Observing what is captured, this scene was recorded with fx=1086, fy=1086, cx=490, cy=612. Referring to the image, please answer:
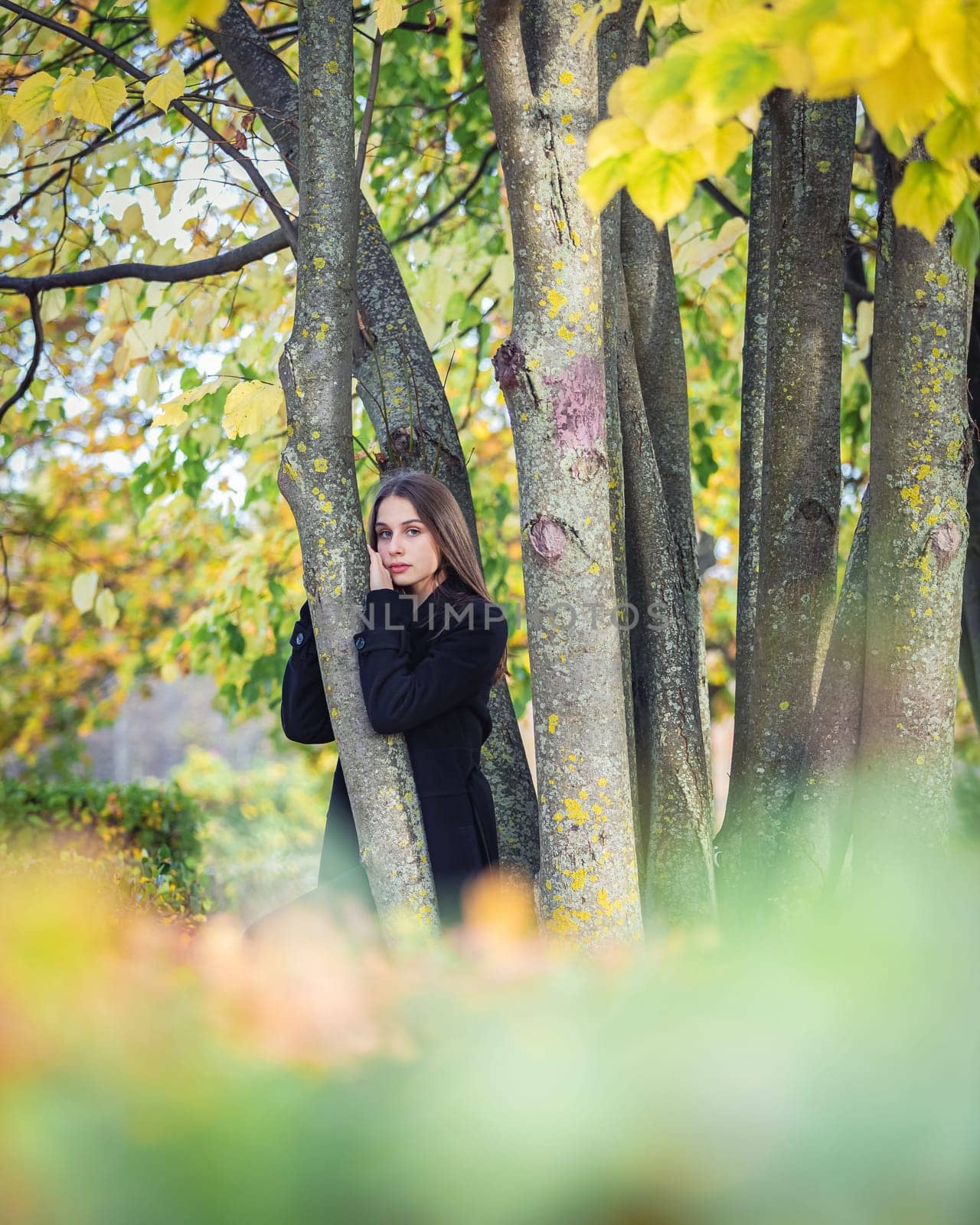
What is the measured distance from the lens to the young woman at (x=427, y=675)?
257cm

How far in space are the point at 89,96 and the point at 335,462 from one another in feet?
3.50

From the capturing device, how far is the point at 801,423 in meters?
3.13

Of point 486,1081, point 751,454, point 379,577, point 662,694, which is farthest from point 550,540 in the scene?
point 486,1081

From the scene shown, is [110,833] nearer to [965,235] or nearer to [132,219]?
[132,219]

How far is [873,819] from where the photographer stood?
270 centimetres

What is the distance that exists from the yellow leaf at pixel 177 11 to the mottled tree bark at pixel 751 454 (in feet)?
6.84

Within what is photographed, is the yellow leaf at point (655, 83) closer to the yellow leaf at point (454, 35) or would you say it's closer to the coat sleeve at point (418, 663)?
the coat sleeve at point (418, 663)

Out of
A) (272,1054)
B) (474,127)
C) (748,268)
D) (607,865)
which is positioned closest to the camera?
(272,1054)

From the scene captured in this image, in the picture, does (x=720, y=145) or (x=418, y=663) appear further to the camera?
(x=418, y=663)

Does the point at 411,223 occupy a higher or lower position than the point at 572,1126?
higher

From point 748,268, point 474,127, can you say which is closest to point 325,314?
point 748,268

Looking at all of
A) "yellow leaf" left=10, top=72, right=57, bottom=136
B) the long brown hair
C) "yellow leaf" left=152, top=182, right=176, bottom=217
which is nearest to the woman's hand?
the long brown hair

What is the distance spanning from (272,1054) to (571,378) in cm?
174

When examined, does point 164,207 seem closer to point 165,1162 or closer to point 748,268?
point 748,268
